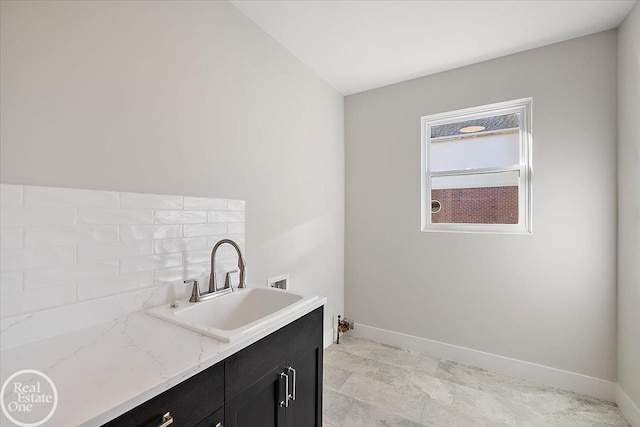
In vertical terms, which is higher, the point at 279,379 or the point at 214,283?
the point at 214,283

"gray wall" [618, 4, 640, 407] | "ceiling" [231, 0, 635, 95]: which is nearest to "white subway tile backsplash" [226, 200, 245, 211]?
"ceiling" [231, 0, 635, 95]

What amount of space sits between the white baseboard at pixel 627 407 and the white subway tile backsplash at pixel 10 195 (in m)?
3.20

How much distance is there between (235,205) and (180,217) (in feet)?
1.20

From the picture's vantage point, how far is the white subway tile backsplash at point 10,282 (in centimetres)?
86

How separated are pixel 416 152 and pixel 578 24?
1325 millimetres

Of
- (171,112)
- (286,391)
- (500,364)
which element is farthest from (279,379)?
(500,364)

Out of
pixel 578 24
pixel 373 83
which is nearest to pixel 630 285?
pixel 578 24

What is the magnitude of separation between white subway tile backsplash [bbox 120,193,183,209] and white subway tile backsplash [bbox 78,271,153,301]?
30 cm

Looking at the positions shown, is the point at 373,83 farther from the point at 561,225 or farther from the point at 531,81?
the point at 561,225

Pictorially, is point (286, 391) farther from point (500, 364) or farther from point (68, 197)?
point (500, 364)

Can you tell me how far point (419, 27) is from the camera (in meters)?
1.91

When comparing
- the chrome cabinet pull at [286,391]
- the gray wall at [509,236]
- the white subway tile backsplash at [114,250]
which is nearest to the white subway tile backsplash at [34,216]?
the white subway tile backsplash at [114,250]

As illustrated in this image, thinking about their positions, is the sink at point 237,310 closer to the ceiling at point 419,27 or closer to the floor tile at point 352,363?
the floor tile at point 352,363

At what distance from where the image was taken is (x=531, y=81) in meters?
2.14
